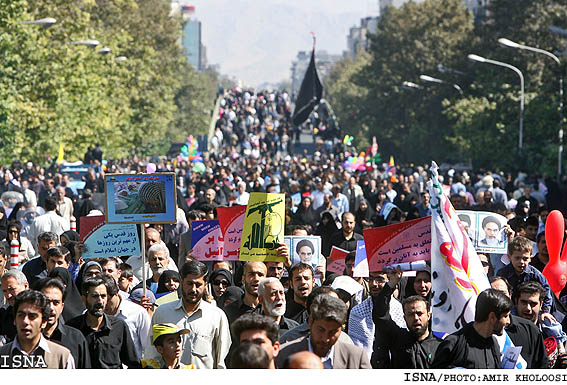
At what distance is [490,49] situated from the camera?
5750cm

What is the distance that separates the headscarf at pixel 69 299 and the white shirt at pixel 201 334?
48.2 inches

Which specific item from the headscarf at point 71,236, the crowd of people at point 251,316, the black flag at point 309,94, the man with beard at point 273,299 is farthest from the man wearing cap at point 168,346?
the black flag at point 309,94

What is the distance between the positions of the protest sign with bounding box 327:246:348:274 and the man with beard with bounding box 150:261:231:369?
4.92 m

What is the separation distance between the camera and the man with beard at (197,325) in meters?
8.74

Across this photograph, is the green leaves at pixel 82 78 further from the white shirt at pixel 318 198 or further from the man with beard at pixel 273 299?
the man with beard at pixel 273 299

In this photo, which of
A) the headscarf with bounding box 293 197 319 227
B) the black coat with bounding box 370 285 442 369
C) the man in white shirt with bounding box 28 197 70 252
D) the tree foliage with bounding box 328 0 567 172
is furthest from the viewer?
the tree foliage with bounding box 328 0 567 172

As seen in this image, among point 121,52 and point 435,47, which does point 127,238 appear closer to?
point 121,52

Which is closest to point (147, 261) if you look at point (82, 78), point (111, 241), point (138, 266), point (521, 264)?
point (138, 266)

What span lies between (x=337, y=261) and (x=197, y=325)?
527 centimetres

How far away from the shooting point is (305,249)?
1291cm

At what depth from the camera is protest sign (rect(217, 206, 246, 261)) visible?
13.3 meters

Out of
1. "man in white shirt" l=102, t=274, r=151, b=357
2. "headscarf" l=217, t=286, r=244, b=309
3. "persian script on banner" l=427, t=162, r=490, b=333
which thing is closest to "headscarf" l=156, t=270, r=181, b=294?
"headscarf" l=217, t=286, r=244, b=309

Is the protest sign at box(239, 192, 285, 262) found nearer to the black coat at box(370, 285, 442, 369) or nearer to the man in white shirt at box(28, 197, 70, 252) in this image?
the black coat at box(370, 285, 442, 369)
